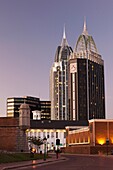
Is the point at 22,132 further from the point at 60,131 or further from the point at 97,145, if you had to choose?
the point at 60,131

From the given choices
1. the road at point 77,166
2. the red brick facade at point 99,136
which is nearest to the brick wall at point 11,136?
the road at point 77,166

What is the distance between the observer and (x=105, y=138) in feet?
364

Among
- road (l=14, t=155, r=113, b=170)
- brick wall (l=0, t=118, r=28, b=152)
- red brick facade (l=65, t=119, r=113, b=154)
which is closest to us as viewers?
road (l=14, t=155, r=113, b=170)

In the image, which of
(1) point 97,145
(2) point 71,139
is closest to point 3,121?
(1) point 97,145

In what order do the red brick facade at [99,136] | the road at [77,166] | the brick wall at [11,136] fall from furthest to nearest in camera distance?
the red brick facade at [99,136] < the brick wall at [11,136] < the road at [77,166]

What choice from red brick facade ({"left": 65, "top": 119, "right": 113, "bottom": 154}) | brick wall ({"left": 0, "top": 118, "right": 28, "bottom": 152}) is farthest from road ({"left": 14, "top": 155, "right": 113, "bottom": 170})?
red brick facade ({"left": 65, "top": 119, "right": 113, "bottom": 154})

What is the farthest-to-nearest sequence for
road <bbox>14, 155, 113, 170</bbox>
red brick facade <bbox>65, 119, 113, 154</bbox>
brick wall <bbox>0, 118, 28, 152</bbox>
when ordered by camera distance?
→ 1. red brick facade <bbox>65, 119, 113, 154</bbox>
2. brick wall <bbox>0, 118, 28, 152</bbox>
3. road <bbox>14, 155, 113, 170</bbox>

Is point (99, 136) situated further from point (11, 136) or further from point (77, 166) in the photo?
point (77, 166)

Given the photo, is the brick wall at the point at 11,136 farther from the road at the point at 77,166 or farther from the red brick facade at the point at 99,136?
the red brick facade at the point at 99,136

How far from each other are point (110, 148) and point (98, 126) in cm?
778

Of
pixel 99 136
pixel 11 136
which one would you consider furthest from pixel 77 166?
pixel 99 136

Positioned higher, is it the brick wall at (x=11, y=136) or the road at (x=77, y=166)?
the brick wall at (x=11, y=136)

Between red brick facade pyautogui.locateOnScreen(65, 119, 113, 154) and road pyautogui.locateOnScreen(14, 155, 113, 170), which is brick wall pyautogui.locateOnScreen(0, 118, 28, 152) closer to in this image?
road pyautogui.locateOnScreen(14, 155, 113, 170)

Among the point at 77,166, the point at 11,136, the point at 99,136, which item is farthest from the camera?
the point at 99,136
